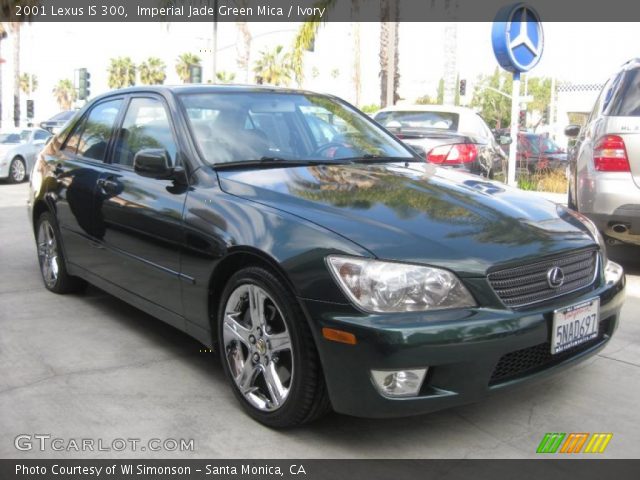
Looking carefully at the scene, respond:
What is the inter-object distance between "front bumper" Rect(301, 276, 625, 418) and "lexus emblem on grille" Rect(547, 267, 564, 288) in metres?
0.15

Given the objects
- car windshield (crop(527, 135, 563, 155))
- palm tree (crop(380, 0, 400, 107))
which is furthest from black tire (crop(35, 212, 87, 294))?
palm tree (crop(380, 0, 400, 107))

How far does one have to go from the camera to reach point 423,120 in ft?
30.6

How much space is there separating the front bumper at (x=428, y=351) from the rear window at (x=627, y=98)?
137 inches

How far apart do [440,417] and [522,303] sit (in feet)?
2.39

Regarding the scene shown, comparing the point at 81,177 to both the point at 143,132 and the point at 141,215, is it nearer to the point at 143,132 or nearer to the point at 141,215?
the point at 143,132

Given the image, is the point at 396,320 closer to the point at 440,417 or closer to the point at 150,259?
the point at 440,417

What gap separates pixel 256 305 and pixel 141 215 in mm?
1147

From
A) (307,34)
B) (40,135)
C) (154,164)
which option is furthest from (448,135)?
(40,135)

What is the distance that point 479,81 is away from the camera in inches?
3184

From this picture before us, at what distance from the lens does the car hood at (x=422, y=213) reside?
2846 millimetres

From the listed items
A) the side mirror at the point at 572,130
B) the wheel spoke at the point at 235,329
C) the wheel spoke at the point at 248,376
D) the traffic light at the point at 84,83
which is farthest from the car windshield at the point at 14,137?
the wheel spoke at the point at 248,376

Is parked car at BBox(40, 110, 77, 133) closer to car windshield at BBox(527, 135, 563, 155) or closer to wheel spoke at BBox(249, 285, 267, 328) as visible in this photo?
car windshield at BBox(527, 135, 563, 155)

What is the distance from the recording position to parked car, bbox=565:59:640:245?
5.62 meters
